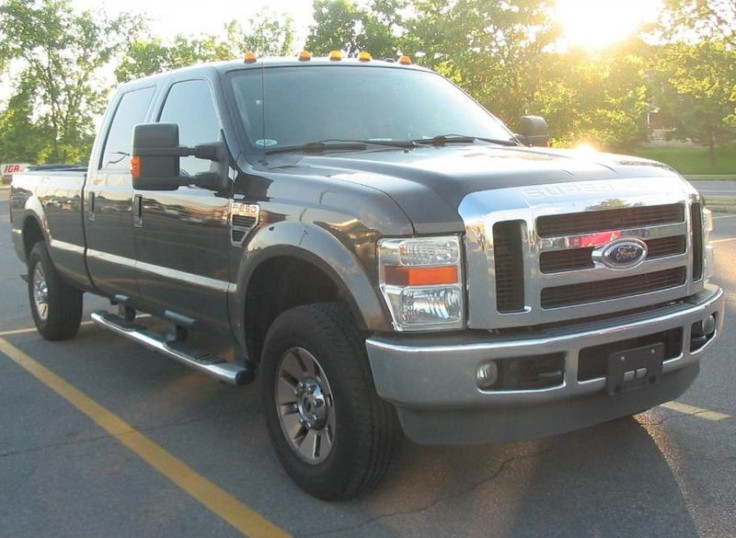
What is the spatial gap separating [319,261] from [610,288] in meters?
1.21

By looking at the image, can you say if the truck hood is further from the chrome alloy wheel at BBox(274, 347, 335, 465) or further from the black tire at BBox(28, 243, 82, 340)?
the black tire at BBox(28, 243, 82, 340)

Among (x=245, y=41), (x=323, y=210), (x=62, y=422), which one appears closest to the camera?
(x=323, y=210)

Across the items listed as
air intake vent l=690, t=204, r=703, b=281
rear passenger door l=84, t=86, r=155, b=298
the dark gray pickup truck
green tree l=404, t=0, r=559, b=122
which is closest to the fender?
the dark gray pickup truck

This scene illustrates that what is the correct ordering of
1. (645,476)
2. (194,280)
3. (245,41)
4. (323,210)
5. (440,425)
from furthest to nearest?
(245,41) → (194,280) → (645,476) → (323,210) → (440,425)

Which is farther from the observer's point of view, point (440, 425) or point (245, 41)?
point (245, 41)

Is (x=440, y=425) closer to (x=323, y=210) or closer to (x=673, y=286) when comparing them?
(x=323, y=210)

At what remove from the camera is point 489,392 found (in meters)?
3.29

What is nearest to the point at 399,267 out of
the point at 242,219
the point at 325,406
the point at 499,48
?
the point at 325,406

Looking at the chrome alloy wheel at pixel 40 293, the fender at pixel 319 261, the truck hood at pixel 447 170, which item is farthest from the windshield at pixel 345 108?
the chrome alloy wheel at pixel 40 293

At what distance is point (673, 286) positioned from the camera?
3814 mm

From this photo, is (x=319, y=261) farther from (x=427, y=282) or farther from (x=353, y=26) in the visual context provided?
(x=353, y=26)

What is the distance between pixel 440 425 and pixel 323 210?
39.9 inches

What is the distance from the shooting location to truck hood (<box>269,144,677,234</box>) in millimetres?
3342

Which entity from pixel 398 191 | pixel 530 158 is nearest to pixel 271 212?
pixel 398 191
